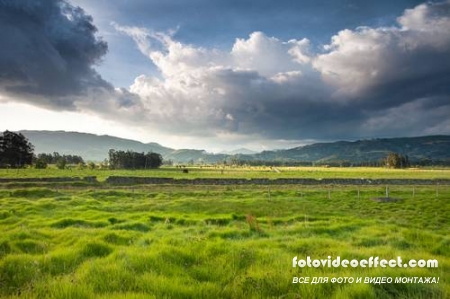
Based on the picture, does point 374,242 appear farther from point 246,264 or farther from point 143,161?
point 143,161

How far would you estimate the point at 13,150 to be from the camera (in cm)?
13338

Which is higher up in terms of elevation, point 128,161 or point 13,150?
point 13,150

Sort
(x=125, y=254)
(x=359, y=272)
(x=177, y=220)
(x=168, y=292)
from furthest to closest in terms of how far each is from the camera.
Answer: (x=177, y=220)
(x=125, y=254)
(x=359, y=272)
(x=168, y=292)

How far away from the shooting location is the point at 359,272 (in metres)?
7.55

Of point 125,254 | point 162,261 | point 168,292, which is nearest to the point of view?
point 168,292

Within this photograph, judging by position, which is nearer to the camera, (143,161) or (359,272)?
(359,272)

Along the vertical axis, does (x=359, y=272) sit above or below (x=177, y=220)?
above

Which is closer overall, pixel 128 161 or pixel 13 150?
pixel 13 150

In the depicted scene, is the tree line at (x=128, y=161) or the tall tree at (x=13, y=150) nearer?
the tall tree at (x=13, y=150)

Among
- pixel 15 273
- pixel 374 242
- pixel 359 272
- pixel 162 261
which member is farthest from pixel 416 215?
pixel 15 273

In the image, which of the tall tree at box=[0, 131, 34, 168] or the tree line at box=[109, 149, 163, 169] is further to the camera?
the tree line at box=[109, 149, 163, 169]

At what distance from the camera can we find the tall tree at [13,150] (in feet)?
436

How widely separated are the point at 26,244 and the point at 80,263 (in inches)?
155

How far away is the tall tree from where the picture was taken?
133 meters
